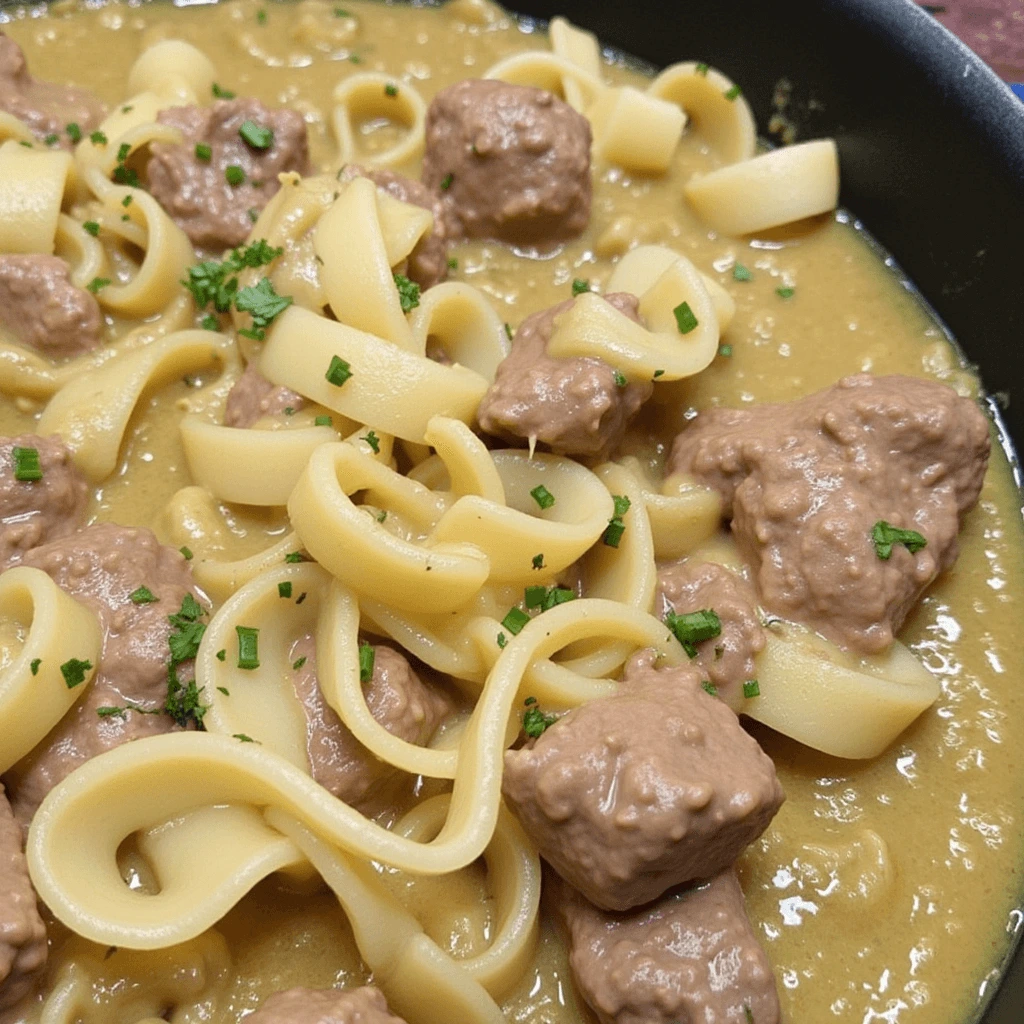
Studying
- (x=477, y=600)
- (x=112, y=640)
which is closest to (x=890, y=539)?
(x=477, y=600)

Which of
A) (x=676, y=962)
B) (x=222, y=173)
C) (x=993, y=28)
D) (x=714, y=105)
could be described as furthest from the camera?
(x=993, y=28)

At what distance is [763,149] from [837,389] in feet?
7.20

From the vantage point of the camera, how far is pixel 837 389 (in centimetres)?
424

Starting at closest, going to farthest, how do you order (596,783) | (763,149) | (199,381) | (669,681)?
(596,783)
(669,681)
(199,381)
(763,149)

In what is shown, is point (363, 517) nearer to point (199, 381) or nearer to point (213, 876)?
point (213, 876)

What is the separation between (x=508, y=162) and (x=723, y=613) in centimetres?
240

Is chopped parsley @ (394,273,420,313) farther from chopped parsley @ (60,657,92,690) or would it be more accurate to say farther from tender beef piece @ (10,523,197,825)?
chopped parsley @ (60,657,92,690)

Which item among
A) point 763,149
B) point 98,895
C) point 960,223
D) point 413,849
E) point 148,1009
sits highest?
point 960,223

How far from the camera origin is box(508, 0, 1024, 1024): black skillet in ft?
15.3

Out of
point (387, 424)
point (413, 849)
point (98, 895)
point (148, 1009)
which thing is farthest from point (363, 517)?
point (148, 1009)

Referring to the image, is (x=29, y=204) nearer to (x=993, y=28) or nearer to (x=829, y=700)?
(x=829, y=700)

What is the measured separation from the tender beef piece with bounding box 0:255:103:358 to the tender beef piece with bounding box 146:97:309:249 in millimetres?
640

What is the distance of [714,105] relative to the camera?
19.2 ft

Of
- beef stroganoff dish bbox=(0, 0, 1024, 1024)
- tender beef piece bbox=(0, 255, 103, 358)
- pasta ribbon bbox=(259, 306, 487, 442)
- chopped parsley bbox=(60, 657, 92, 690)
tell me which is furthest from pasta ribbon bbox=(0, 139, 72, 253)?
Result: chopped parsley bbox=(60, 657, 92, 690)
